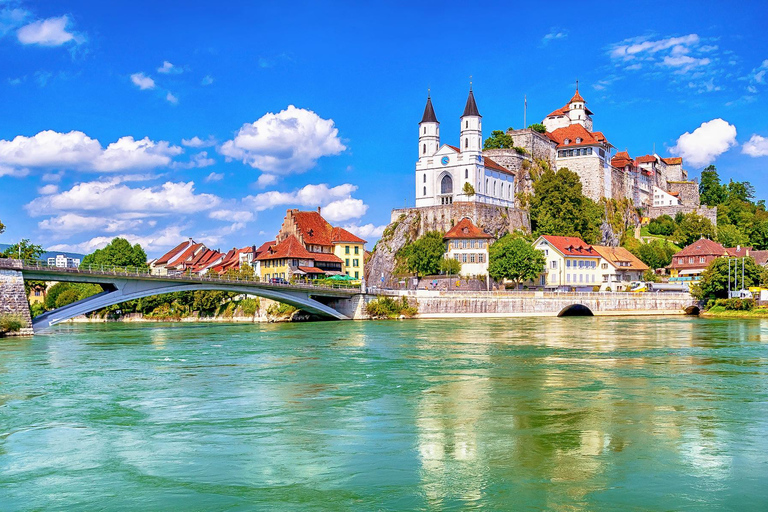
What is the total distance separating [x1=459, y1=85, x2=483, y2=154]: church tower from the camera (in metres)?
92.5

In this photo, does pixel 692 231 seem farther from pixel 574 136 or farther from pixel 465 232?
pixel 465 232

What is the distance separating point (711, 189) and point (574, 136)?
39.4 m

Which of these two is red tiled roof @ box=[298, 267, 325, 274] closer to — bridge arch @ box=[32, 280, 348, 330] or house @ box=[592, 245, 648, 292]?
bridge arch @ box=[32, 280, 348, 330]

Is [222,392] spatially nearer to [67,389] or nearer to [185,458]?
[67,389]

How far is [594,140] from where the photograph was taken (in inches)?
4215

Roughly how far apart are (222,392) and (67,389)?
197 inches

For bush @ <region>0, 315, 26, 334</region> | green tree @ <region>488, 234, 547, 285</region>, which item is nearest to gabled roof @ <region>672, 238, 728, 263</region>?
green tree @ <region>488, 234, 547, 285</region>

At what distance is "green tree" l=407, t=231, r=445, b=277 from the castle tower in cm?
1740

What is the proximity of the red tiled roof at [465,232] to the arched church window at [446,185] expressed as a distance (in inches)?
317

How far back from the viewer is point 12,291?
46562mm

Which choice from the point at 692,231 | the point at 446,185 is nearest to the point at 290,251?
the point at 446,185

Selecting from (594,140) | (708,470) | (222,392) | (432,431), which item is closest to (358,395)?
(222,392)

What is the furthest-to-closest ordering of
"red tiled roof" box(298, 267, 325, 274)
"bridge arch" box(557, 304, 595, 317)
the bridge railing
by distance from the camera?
"red tiled roof" box(298, 267, 325, 274)
"bridge arch" box(557, 304, 595, 317)
the bridge railing

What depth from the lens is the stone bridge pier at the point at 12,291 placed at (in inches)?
1823
